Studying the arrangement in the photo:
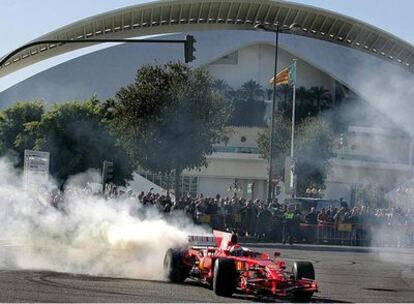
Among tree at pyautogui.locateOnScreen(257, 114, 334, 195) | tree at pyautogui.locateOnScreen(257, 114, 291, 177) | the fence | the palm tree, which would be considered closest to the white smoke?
the fence

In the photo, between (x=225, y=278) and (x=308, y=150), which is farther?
(x=308, y=150)

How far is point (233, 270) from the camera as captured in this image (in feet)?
41.4

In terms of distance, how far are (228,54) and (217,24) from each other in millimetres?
10299

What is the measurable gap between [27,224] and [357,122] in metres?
21.0

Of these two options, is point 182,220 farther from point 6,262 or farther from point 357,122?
point 357,122

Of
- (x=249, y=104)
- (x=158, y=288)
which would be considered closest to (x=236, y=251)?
(x=158, y=288)

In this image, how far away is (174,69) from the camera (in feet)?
127

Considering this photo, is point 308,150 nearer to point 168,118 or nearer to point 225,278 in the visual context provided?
point 168,118

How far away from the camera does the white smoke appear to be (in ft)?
50.9

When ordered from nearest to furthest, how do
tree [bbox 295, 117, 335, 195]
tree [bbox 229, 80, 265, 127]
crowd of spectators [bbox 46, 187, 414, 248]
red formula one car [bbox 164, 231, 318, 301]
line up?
red formula one car [bbox 164, 231, 318, 301], crowd of spectators [bbox 46, 187, 414, 248], tree [bbox 295, 117, 335, 195], tree [bbox 229, 80, 265, 127]

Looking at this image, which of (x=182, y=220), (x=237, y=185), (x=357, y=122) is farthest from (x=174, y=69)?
(x=237, y=185)

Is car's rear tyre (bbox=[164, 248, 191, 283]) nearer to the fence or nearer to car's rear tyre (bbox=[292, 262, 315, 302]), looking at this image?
car's rear tyre (bbox=[292, 262, 315, 302])

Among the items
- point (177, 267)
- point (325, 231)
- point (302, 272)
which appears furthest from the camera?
point (325, 231)

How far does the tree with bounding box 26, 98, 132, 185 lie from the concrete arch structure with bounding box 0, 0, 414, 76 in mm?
33664
